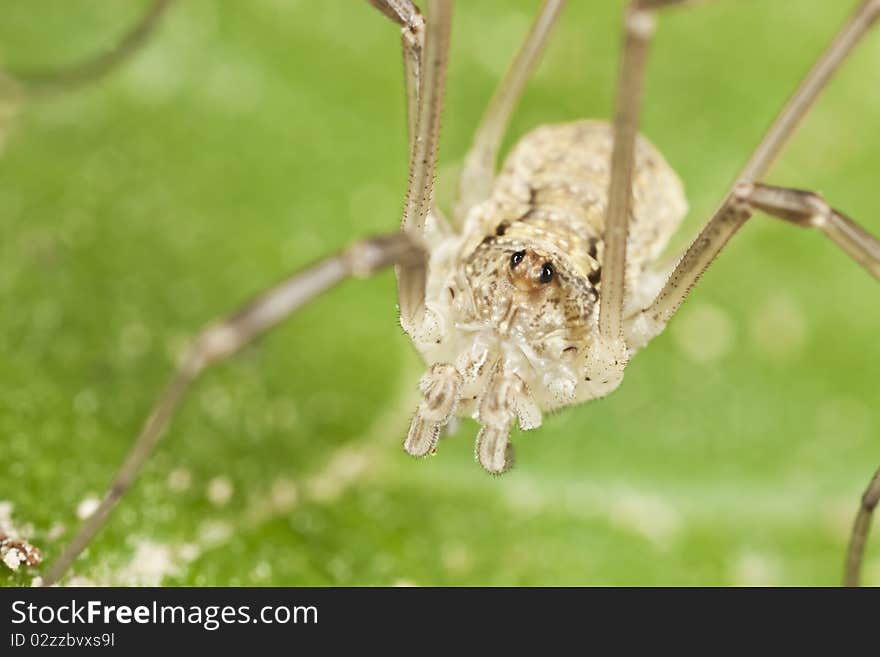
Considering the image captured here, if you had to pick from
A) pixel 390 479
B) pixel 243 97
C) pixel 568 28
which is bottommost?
pixel 390 479

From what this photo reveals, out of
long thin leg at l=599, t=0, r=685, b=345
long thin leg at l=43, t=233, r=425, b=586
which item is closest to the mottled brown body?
long thin leg at l=599, t=0, r=685, b=345

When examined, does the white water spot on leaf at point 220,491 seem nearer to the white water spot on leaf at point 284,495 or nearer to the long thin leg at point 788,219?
the white water spot on leaf at point 284,495

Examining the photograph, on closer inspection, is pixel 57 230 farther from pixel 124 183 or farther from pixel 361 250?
pixel 361 250

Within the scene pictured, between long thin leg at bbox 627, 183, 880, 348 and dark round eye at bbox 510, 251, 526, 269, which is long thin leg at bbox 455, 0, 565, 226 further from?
long thin leg at bbox 627, 183, 880, 348

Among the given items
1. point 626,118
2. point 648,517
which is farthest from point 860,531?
point 626,118
